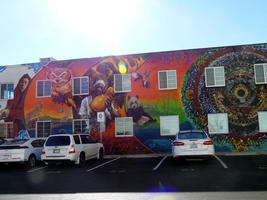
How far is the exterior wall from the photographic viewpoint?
18.0m

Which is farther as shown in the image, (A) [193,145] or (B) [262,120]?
(B) [262,120]

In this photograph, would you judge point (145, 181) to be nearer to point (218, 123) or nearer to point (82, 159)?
point (82, 159)

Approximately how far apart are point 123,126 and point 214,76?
7436 millimetres

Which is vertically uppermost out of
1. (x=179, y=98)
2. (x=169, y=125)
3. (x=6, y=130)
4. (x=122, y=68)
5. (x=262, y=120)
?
(x=122, y=68)

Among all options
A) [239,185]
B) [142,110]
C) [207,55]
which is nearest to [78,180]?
[239,185]

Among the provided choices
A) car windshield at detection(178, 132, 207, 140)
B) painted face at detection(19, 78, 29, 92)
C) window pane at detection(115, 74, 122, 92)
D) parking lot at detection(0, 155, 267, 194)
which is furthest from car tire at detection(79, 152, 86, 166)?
painted face at detection(19, 78, 29, 92)

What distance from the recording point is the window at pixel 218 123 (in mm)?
18219

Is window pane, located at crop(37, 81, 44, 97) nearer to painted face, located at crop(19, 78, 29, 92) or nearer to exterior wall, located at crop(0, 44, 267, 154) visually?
painted face, located at crop(19, 78, 29, 92)

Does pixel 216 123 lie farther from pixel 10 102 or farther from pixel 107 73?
pixel 10 102

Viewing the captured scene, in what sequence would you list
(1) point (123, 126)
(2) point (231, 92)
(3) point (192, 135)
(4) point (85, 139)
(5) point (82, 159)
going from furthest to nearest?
(1) point (123, 126)
(2) point (231, 92)
(4) point (85, 139)
(5) point (82, 159)
(3) point (192, 135)

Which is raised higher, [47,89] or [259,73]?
[259,73]

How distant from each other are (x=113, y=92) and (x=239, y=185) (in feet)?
43.9

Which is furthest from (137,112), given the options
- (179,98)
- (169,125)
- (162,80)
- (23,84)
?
(23,84)

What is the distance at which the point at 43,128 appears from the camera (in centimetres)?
2078
